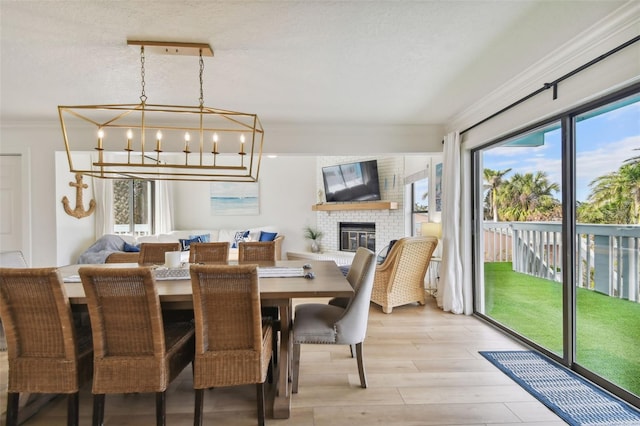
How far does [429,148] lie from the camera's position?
14.0ft

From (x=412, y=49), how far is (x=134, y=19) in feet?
5.80

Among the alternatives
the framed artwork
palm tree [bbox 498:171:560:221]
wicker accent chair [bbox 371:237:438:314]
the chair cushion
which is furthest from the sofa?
palm tree [bbox 498:171:560:221]

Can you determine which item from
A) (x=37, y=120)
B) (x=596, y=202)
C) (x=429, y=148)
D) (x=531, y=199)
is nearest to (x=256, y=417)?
(x=596, y=202)

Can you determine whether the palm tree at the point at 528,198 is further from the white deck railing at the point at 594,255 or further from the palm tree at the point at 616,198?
the palm tree at the point at 616,198

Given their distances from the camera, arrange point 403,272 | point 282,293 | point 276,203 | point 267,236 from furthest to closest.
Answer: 1. point 276,203
2. point 267,236
3. point 403,272
4. point 282,293

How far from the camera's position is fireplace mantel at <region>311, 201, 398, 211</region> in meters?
5.82

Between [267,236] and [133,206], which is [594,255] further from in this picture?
[133,206]

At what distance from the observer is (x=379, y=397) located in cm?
212

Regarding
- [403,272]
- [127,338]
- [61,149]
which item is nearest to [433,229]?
[403,272]

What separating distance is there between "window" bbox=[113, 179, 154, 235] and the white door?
5.71 feet

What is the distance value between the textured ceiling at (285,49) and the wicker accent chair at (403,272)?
5.37 ft

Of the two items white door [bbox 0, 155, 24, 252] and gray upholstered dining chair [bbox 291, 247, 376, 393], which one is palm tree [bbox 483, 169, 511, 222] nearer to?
gray upholstered dining chair [bbox 291, 247, 376, 393]

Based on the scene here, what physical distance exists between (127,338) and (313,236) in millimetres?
5486

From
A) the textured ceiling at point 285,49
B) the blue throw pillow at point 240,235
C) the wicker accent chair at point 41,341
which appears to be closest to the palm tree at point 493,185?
the textured ceiling at point 285,49
